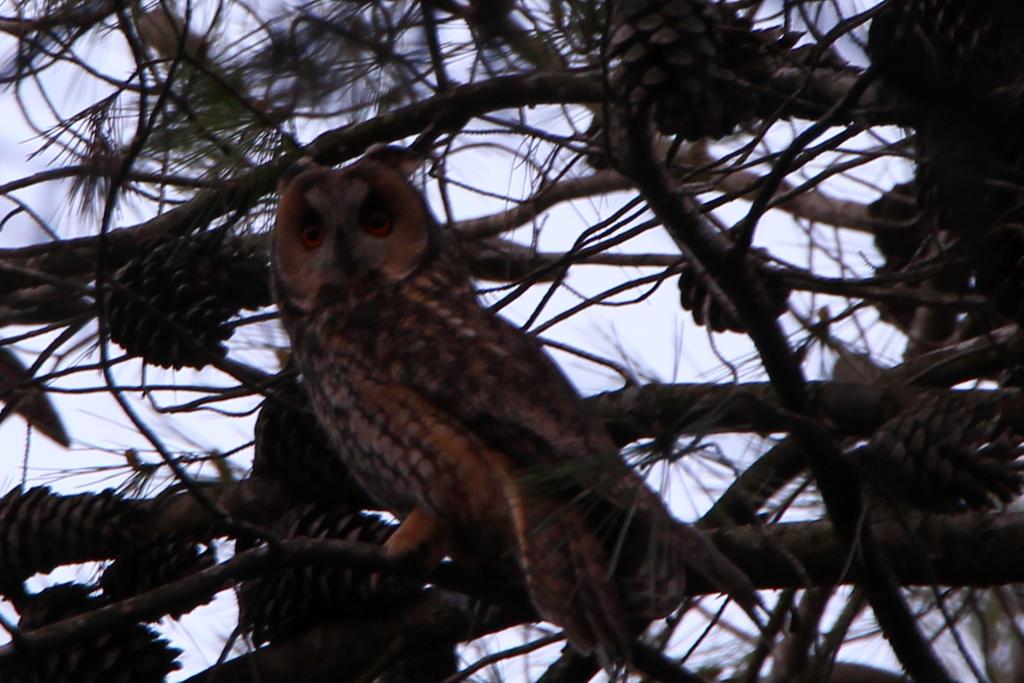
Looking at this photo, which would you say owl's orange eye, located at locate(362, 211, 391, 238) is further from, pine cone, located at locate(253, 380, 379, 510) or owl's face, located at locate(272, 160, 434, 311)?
pine cone, located at locate(253, 380, 379, 510)

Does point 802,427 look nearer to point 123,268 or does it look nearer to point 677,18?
point 677,18

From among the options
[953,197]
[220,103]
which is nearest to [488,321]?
[220,103]

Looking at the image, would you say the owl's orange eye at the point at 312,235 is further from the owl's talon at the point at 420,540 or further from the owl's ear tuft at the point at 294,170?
the owl's talon at the point at 420,540

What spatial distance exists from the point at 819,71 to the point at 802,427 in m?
1.08

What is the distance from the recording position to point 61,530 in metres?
2.92

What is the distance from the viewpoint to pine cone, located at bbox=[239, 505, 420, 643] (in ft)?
8.82

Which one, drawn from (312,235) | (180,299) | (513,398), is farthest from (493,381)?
(180,299)

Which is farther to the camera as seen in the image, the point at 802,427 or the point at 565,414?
the point at 565,414

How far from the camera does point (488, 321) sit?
8.93 ft

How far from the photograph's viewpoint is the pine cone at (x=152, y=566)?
282 cm

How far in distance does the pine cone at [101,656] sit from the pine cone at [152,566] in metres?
0.07

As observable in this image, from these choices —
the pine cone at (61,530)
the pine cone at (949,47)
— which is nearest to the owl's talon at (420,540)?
the pine cone at (61,530)

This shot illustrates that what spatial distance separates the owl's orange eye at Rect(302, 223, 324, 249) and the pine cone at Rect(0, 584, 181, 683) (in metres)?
0.95

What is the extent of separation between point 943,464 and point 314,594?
4.38ft
